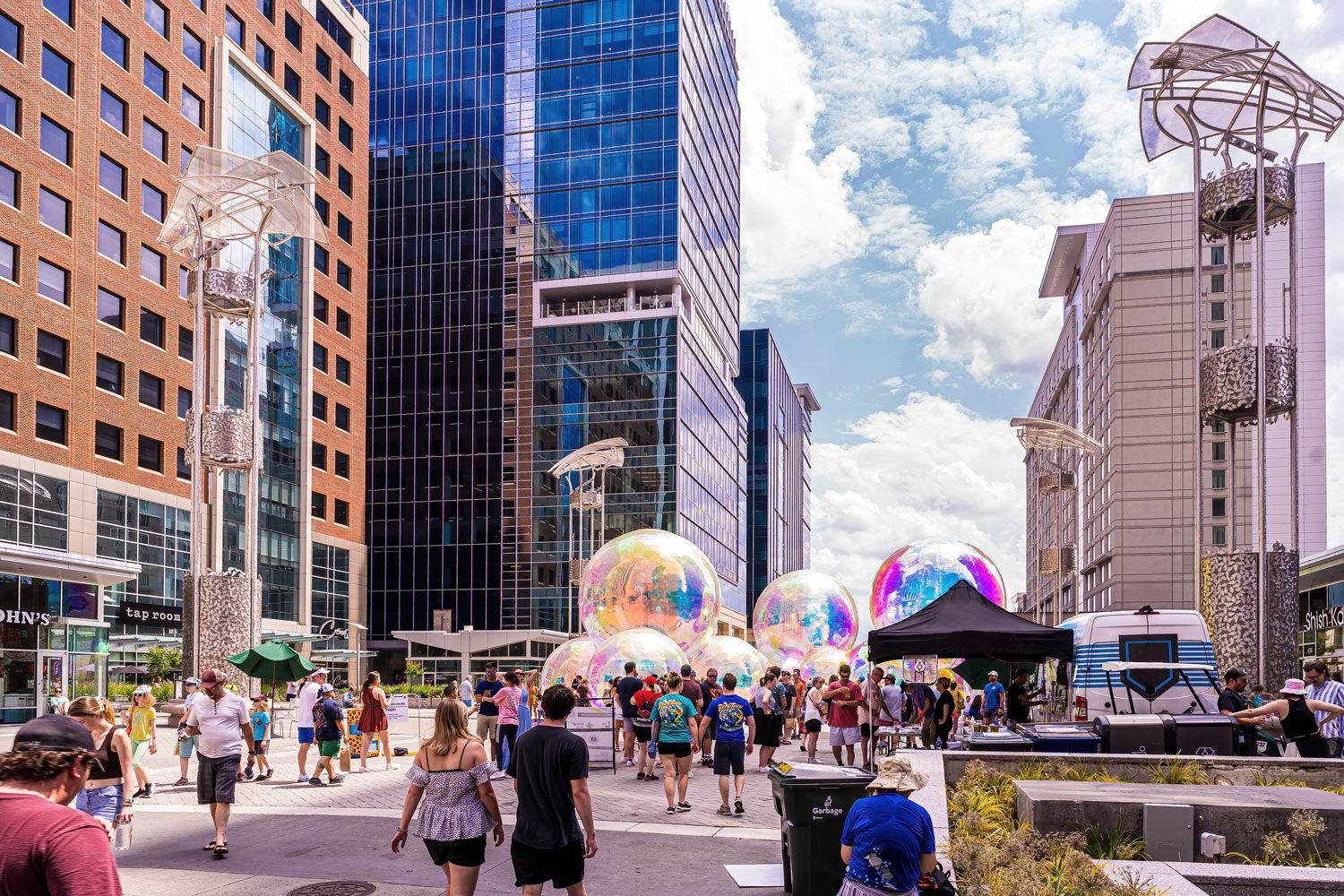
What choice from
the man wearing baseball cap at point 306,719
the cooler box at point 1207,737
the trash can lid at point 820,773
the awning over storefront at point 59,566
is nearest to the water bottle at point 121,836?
the trash can lid at point 820,773

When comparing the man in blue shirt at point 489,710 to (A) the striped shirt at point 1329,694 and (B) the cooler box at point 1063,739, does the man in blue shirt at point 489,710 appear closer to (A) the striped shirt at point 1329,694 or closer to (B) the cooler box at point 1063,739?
(B) the cooler box at point 1063,739

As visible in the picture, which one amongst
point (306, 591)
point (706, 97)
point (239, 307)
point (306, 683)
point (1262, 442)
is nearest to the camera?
point (306, 683)

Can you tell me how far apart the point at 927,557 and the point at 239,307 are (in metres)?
17.1

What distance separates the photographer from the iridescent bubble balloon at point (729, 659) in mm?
24422

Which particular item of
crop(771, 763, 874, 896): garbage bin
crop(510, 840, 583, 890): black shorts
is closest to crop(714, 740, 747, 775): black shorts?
crop(771, 763, 874, 896): garbage bin

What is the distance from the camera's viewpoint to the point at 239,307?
26.9 meters

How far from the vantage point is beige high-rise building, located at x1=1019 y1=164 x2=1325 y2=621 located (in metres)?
78.3

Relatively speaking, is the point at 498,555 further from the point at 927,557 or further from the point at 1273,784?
the point at 1273,784

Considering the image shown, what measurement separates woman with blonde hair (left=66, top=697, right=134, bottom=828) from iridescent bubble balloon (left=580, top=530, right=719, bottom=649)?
51.3 ft

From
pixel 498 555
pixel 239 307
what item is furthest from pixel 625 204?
pixel 239 307

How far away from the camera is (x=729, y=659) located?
24469 mm

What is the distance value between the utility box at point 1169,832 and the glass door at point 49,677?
111ft

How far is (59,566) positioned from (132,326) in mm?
11960

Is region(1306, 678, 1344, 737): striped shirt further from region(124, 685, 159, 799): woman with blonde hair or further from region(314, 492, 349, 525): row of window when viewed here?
region(314, 492, 349, 525): row of window
